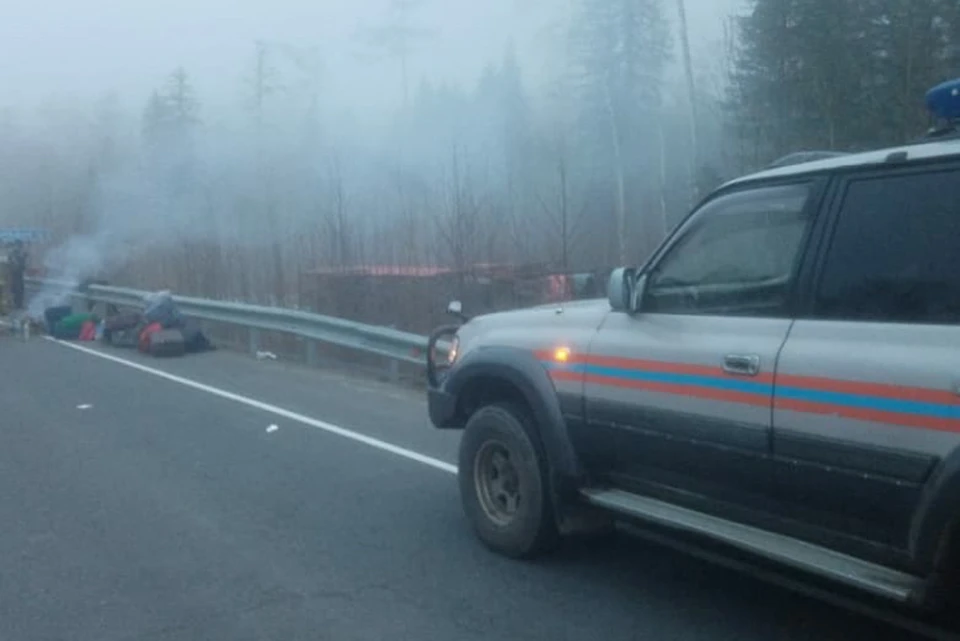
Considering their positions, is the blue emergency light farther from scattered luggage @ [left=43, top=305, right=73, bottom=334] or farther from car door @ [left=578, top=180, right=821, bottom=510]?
scattered luggage @ [left=43, top=305, right=73, bottom=334]

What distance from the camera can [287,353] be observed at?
58.7 ft

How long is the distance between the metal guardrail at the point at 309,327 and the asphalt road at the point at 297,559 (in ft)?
7.03

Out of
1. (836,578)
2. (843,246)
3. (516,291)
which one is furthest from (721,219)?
(516,291)

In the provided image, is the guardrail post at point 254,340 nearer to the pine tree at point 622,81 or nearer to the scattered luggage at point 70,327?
the scattered luggage at point 70,327

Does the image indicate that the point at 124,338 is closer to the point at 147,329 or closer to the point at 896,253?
the point at 147,329

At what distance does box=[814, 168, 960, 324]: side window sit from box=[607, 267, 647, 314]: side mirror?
1080 millimetres

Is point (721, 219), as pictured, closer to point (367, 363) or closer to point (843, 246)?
point (843, 246)

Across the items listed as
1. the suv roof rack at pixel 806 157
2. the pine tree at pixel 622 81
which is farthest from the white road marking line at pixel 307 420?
the pine tree at pixel 622 81

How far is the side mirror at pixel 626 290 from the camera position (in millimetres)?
6078

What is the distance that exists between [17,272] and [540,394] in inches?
782

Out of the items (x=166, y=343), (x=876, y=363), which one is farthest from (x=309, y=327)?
(x=876, y=363)

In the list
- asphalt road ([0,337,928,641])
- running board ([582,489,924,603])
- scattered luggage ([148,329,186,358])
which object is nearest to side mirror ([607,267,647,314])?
running board ([582,489,924,603])

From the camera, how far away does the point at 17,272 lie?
24344 mm

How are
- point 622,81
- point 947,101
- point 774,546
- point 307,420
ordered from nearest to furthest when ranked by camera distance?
point 774,546 < point 947,101 < point 307,420 < point 622,81
